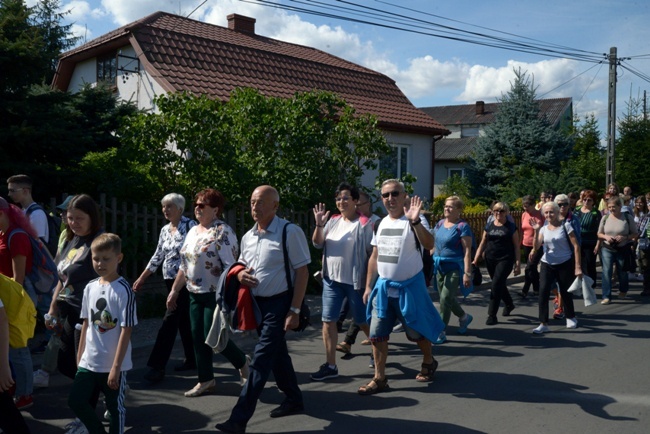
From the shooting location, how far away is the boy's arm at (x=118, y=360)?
4316 mm

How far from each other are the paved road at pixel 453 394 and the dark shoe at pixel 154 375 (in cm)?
7

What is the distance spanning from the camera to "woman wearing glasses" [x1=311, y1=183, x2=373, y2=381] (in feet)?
21.3

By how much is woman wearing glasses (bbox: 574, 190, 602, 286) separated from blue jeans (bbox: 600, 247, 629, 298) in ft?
0.73

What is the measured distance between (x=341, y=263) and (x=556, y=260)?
3.47 m

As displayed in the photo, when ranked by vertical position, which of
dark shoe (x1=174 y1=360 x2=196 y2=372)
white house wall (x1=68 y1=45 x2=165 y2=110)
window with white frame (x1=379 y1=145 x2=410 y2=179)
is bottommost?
dark shoe (x1=174 y1=360 x2=196 y2=372)

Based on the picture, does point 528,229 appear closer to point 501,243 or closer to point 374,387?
point 501,243

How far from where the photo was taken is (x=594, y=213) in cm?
1181

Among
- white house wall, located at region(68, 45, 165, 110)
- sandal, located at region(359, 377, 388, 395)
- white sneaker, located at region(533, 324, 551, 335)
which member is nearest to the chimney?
white house wall, located at region(68, 45, 165, 110)

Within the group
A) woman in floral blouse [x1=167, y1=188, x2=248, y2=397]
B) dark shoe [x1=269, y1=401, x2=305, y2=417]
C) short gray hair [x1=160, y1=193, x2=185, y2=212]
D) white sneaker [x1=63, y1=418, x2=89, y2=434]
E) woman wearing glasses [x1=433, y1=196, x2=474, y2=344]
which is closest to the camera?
white sneaker [x1=63, y1=418, x2=89, y2=434]

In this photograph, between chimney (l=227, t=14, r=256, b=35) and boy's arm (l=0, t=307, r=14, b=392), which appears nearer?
boy's arm (l=0, t=307, r=14, b=392)

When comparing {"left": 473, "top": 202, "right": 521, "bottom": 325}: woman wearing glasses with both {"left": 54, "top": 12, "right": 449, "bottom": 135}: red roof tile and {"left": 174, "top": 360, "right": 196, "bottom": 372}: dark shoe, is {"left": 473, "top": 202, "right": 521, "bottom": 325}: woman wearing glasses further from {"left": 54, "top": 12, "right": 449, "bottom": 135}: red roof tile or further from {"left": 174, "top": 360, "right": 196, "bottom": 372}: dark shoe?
{"left": 54, "top": 12, "right": 449, "bottom": 135}: red roof tile

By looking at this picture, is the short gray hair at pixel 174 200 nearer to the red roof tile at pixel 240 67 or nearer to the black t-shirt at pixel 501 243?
the black t-shirt at pixel 501 243

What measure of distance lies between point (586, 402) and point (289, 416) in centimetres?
248

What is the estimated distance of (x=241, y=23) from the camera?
24297mm
